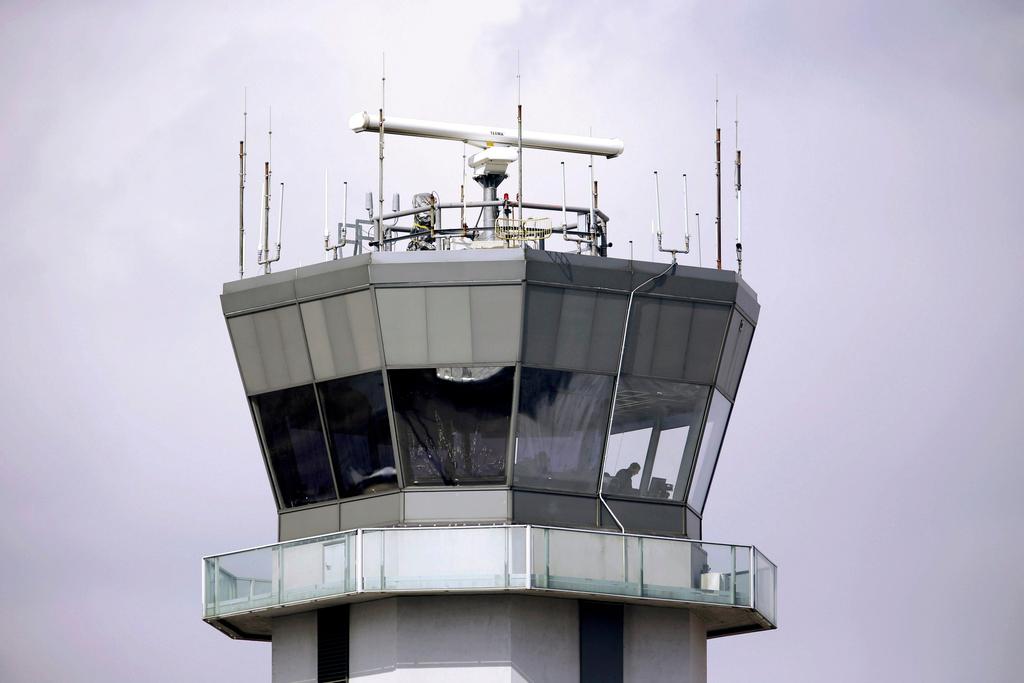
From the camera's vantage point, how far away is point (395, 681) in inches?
2544

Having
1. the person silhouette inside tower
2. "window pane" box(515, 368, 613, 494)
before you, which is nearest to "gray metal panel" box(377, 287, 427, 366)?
"window pane" box(515, 368, 613, 494)

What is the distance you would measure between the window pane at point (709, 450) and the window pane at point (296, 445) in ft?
24.0

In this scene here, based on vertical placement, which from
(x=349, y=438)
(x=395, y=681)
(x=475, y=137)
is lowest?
(x=395, y=681)

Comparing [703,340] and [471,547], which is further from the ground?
[703,340]

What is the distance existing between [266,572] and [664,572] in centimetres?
785

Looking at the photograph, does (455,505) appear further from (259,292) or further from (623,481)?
(259,292)

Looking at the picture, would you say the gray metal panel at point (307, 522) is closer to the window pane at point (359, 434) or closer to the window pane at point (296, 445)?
the window pane at point (296, 445)

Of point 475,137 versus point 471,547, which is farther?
point 475,137

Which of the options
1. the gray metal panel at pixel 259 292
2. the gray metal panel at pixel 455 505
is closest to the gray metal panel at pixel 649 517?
the gray metal panel at pixel 455 505

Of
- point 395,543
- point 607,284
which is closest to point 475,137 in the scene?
point 607,284

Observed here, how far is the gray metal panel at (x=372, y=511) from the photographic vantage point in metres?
64.9

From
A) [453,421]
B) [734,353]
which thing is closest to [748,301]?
[734,353]

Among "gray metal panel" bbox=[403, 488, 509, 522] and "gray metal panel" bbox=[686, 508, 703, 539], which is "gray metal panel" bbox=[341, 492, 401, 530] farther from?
"gray metal panel" bbox=[686, 508, 703, 539]

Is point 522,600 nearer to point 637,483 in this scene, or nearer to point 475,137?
point 637,483
